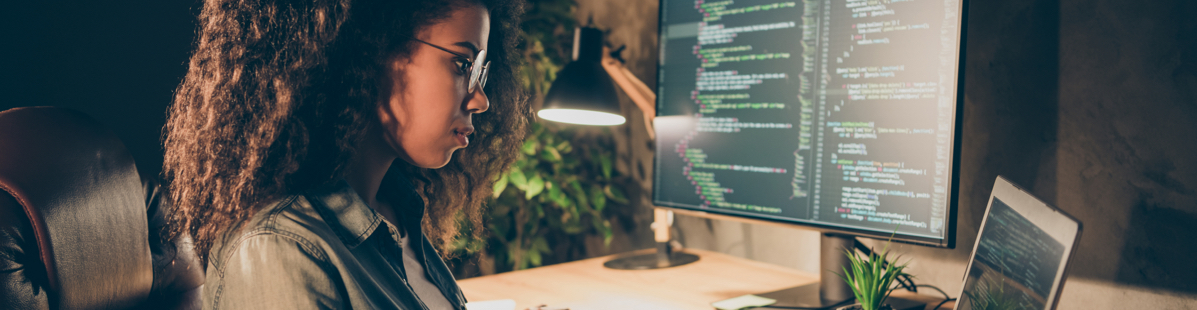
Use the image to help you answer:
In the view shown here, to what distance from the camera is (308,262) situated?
0.52m

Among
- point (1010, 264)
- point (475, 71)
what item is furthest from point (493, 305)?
point (1010, 264)

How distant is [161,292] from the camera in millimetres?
741

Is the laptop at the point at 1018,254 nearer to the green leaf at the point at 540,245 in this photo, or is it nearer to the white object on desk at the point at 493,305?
the white object on desk at the point at 493,305

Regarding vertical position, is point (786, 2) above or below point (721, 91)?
above

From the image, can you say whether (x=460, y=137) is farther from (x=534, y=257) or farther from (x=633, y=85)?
(x=534, y=257)

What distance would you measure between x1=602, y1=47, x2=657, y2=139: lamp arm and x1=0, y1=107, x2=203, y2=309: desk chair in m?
0.92

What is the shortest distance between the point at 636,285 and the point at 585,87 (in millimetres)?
417

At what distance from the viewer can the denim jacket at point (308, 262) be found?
Answer: 51 centimetres

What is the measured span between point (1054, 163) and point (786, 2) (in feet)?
1.54

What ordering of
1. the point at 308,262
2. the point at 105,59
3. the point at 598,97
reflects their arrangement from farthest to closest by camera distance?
1. the point at 598,97
2. the point at 105,59
3. the point at 308,262

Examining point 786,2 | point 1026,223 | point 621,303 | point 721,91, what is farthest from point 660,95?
point 1026,223

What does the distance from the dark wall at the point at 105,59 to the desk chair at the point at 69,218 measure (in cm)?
30

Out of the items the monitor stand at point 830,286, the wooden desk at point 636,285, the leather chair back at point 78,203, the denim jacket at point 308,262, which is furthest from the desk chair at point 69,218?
the monitor stand at point 830,286

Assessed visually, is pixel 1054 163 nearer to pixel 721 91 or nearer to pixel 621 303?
pixel 721 91
